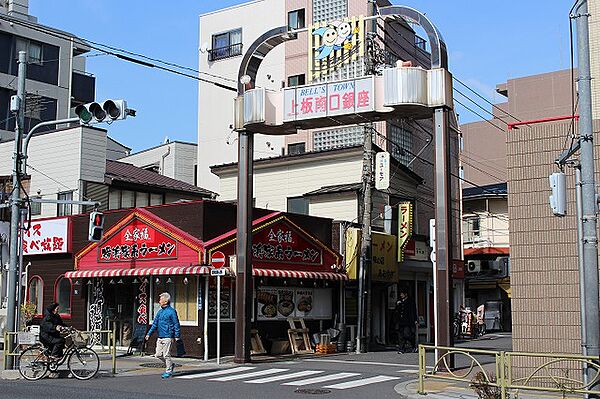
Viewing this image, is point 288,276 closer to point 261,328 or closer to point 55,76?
point 261,328

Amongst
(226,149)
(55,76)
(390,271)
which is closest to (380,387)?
(390,271)

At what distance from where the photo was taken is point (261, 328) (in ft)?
78.5

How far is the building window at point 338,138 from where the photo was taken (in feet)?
122

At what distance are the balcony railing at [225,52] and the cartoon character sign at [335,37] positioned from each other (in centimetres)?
2724

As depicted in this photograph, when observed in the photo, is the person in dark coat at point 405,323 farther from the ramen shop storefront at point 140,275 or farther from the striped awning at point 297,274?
the ramen shop storefront at point 140,275

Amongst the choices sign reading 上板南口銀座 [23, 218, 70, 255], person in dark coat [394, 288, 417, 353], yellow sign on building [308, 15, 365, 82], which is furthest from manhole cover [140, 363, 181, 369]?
yellow sign on building [308, 15, 365, 82]

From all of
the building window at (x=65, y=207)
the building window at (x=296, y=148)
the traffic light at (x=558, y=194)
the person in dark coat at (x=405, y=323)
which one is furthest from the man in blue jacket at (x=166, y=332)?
the building window at (x=296, y=148)

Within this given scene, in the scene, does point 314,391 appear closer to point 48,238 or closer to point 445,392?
point 445,392

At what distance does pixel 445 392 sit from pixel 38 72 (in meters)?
43.8

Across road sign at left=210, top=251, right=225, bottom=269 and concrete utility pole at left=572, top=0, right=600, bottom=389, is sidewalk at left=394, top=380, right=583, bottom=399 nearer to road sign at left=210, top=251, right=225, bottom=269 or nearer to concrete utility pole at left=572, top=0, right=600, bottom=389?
concrete utility pole at left=572, top=0, right=600, bottom=389

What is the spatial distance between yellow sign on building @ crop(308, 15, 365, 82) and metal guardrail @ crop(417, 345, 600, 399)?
843 cm

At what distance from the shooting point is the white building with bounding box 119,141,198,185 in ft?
157

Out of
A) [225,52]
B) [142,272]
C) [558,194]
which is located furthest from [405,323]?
[225,52]

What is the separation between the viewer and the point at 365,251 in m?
25.7
